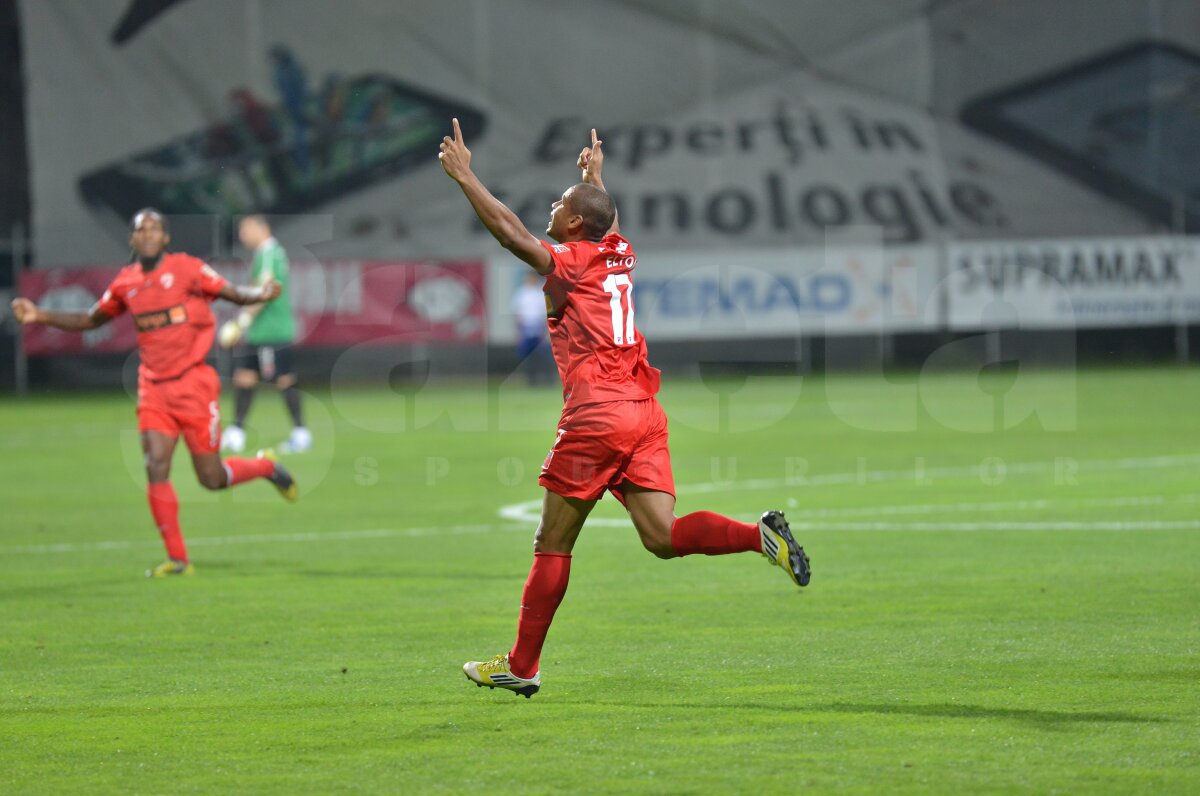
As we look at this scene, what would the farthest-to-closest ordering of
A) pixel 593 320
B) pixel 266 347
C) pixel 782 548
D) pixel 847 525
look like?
pixel 266 347, pixel 847 525, pixel 593 320, pixel 782 548

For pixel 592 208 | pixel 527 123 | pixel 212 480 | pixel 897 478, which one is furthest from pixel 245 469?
pixel 527 123

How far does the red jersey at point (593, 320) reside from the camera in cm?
744

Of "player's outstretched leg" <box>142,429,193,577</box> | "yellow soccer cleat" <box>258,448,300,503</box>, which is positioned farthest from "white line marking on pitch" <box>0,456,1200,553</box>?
"player's outstretched leg" <box>142,429,193,577</box>

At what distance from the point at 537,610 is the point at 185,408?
5299 mm

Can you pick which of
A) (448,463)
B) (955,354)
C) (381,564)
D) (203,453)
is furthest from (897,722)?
(955,354)

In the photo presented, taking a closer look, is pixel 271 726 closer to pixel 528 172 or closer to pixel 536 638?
pixel 536 638

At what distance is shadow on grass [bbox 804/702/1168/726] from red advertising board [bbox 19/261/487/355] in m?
24.7

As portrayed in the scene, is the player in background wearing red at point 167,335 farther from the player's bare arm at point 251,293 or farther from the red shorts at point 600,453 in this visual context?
the red shorts at point 600,453

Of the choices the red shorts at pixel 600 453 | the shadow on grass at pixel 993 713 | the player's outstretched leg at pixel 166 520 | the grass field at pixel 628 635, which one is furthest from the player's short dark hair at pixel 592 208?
the player's outstretched leg at pixel 166 520

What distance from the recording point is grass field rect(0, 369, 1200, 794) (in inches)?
246

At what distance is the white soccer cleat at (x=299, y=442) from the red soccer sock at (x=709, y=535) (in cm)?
1305

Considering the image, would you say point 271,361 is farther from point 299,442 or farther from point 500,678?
point 500,678

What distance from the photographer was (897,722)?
676cm

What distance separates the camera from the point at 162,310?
39.5 ft
